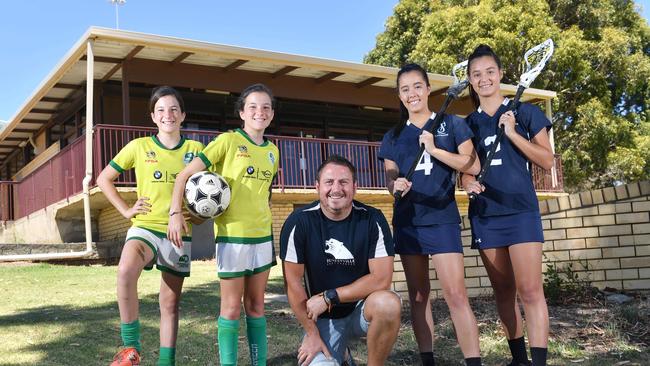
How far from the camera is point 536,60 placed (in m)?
4.43

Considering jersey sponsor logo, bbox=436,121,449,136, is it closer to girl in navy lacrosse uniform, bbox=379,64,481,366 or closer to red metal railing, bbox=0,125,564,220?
girl in navy lacrosse uniform, bbox=379,64,481,366

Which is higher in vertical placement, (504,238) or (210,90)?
(210,90)

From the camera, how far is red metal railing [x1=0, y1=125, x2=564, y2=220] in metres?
12.1

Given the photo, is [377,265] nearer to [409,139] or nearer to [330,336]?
[330,336]

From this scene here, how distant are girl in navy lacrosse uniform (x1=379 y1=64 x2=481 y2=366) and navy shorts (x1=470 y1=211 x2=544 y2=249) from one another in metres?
0.16

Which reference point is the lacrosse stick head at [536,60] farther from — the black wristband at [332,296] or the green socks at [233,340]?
the green socks at [233,340]

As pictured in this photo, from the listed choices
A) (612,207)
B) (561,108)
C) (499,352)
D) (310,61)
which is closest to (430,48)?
(561,108)

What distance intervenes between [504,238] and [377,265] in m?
0.82

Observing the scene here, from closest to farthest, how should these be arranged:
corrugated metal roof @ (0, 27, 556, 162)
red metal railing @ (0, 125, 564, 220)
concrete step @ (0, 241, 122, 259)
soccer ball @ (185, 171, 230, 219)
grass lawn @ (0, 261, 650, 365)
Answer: soccer ball @ (185, 171, 230, 219), grass lawn @ (0, 261, 650, 365), concrete step @ (0, 241, 122, 259), corrugated metal roof @ (0, 27, 556, 162), red metal railing @ (0, 125, 564, 220)

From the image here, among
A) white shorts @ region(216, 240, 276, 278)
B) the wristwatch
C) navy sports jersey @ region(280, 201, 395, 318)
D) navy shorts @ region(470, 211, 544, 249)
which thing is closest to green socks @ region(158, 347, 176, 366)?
white shorts @ region(216, 240, 276, 278)

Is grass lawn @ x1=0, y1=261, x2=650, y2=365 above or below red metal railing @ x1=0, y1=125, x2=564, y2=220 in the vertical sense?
below

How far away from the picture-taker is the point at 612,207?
6578 mm

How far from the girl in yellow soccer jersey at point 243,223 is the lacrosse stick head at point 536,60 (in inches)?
63.6

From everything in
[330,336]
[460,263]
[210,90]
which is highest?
[210,90]
